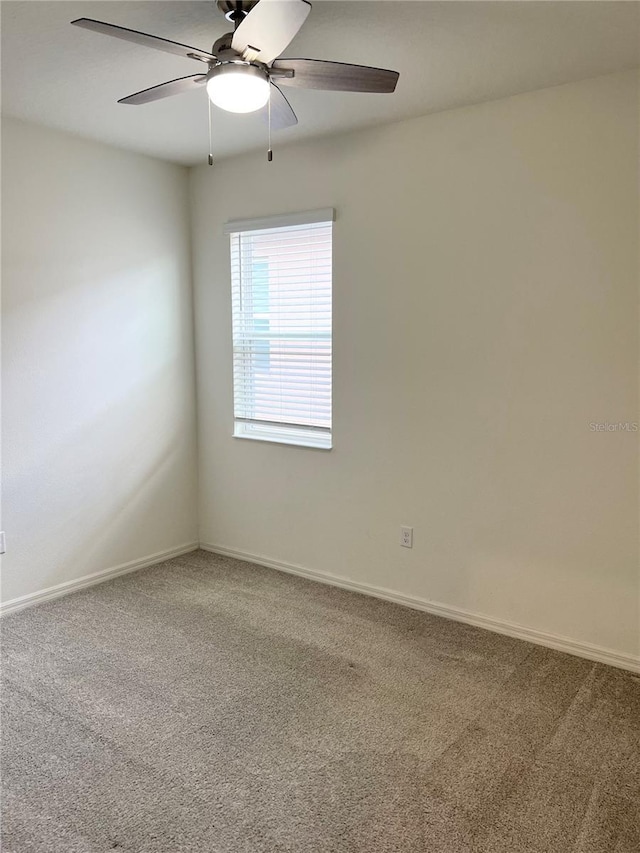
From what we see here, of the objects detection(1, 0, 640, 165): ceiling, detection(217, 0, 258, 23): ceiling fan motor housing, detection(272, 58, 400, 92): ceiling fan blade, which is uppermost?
detection(1, 0, 640, 165): ceiling

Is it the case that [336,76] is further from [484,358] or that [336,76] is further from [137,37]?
[484,358]

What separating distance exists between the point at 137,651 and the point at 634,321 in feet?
8.64

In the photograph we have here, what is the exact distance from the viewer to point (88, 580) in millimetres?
3785

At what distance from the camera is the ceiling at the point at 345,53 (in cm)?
212

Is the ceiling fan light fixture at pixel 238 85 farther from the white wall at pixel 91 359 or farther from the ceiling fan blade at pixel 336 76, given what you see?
the white wall at pixel 91 359

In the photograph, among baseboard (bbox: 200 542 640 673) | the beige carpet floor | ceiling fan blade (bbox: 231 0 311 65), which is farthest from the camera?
baseboard (bbox: 200 542 640 673)

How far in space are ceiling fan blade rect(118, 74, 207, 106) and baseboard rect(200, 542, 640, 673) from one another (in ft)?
8.61

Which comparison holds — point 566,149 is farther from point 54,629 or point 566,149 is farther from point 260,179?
point 54,629

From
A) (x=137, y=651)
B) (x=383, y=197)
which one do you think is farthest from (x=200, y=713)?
(x=383, y=197)

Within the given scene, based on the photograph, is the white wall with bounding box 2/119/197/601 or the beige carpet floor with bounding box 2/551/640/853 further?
the white wall with bounding box 2/119/197/601

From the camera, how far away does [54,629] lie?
3.22 meters

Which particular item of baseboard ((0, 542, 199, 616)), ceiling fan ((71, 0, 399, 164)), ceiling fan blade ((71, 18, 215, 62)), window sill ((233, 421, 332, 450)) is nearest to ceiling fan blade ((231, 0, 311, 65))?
ceiling fan ((71, 0, 399, 164))

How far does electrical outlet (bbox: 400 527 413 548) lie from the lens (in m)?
3.47

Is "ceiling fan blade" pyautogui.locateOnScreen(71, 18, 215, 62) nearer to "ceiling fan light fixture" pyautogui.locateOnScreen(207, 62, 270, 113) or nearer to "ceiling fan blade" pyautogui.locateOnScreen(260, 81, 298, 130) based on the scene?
"ceiling fan light fixture" pyautogui.locateOnScreen(207, 62, 270, 113)
